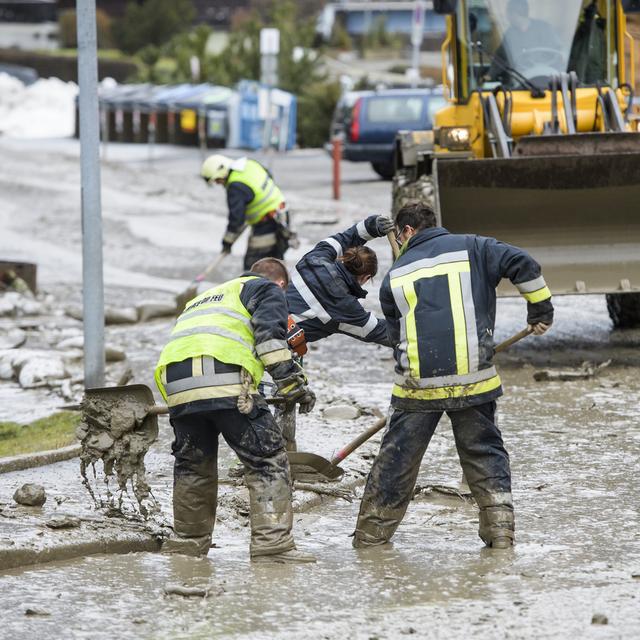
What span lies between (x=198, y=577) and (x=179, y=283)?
32.0 feet

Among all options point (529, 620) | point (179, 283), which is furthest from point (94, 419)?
point (179, 283)

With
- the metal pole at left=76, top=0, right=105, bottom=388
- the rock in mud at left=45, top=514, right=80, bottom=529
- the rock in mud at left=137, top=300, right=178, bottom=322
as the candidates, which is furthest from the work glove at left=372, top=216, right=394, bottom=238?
the rock in mud at left=137, top=300, right=178, bottom=322

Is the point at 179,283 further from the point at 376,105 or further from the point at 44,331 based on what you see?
the point at 376,105

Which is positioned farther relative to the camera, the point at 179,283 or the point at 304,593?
the point at 179,283

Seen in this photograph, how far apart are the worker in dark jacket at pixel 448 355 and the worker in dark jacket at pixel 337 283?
3.57 feet

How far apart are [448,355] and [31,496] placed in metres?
2.33

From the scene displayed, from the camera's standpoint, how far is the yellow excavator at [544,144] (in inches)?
410

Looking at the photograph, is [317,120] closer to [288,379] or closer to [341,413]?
[341,413]

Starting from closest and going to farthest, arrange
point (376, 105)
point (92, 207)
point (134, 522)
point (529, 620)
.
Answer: point (529, 620), point (134, 522), point (92, 207), point (376, 105)

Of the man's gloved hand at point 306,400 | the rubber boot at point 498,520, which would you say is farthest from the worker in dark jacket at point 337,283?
the rubber boot at point 498,520

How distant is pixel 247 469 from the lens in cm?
627

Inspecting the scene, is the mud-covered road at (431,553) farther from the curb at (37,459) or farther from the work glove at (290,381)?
the work glove at (290,381)

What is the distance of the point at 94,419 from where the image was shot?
6.84m

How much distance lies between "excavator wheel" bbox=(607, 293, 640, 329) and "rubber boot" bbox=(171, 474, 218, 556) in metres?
6.26
